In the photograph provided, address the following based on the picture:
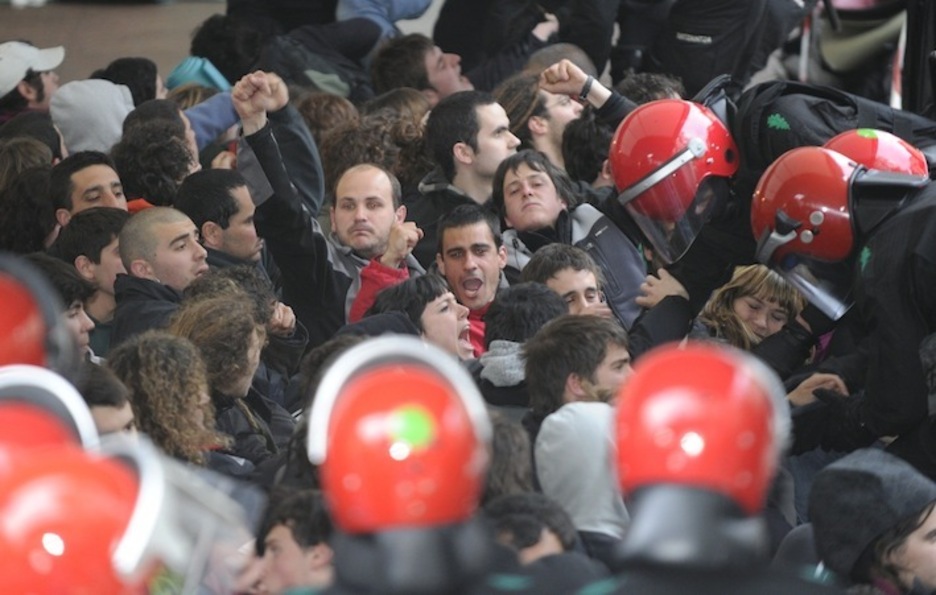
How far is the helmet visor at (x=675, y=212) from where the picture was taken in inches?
285

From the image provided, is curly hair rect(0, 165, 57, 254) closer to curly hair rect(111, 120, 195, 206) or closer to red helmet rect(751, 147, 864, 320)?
curly hair rect(111, 120, 195, 206)

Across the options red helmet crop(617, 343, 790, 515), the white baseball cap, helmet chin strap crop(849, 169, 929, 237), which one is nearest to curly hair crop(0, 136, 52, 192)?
the white baseball cap

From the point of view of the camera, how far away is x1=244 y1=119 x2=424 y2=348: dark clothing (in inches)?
283

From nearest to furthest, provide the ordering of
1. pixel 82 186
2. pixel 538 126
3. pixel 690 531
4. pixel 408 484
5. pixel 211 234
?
1. pixel 690 531
2. pixel 408 484
3. pixel 211 234
4. pixel 82 186
5. pixel 538 126

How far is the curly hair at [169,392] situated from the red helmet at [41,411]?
1420 millimetres

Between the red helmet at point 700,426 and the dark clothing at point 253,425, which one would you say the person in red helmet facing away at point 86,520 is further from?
the dark clothing at point 253,425

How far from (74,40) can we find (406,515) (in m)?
10.7

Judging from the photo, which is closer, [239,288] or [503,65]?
[239,288]

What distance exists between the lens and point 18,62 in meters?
9.81

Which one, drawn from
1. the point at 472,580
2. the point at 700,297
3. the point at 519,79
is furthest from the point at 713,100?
the point at 472,580

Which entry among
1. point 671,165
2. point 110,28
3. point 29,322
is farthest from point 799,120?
point 110,28

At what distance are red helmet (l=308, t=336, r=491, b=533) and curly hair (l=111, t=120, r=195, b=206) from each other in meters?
4.77

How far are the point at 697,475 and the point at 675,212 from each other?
3900mm

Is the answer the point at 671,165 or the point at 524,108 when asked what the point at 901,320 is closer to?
the point at 671,165
